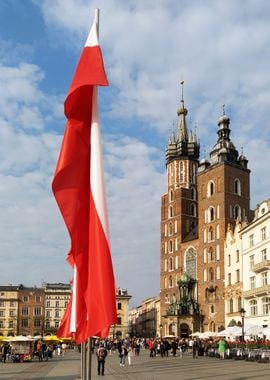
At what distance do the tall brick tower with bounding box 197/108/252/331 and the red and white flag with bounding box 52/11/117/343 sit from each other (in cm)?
7183

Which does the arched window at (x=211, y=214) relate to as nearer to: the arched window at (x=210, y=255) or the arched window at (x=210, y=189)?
the arched window at (x=210, y=189)

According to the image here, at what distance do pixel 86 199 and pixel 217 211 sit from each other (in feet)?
253

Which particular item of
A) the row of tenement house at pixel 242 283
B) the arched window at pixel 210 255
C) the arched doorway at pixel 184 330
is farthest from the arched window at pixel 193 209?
the arched doorway at pixel 184 330

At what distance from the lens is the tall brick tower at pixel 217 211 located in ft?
262

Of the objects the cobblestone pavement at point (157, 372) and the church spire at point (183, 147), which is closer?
the cobblestone pavement at point (157, 372)

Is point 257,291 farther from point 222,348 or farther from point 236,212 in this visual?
point 236,212

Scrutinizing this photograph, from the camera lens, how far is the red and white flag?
748 cm

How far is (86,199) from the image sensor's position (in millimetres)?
8023

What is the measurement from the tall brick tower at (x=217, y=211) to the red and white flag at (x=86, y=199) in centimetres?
7183

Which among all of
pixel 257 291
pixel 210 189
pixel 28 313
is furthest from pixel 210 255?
pixel 28 313

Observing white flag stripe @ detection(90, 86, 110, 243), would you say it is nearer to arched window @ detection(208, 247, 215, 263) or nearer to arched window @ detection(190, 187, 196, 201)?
arched window @ detection(208, 247, 215, 263)

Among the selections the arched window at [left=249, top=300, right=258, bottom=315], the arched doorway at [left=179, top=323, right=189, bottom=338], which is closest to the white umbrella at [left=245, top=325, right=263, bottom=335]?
the arched window at [left=249, top=300, right=258, bottom=315]

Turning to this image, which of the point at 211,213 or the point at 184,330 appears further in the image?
the point at 184,330

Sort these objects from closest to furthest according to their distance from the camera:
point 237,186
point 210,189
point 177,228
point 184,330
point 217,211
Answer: point 217,211 < point 237,186 < point 210,189 < point 184,330 < point 177,228
